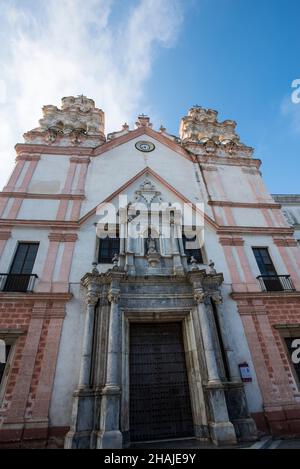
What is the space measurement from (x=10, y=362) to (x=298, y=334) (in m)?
9.51

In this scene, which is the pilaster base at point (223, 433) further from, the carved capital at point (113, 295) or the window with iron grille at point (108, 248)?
the window with iron grille at point (108, 248)

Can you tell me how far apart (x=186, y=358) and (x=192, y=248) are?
15.0 ft

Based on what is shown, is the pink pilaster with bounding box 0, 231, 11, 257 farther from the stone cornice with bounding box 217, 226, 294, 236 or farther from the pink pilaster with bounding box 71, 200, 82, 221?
the stone cornice with bounding box 217, 226, 294, 236

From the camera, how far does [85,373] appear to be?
269 inches

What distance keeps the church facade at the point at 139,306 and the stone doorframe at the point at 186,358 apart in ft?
0.13

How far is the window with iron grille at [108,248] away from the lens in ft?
32.5

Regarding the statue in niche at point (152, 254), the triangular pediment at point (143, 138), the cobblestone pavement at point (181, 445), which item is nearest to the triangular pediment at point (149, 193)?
the statue in niche at point (152, 254)

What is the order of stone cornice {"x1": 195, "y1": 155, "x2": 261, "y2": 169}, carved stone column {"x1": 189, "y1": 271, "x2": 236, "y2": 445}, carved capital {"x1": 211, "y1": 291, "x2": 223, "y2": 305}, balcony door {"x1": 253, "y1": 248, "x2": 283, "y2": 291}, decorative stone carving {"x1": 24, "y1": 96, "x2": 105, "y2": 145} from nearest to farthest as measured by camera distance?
carved stone column {"x1": 189, "y1": 271, "x2": 236, "y2": 445} → carved capital {"x1": 211, "y1": 291, "x2": 223, "y2": 305} → balcony door {"x1": 253, "y1": 248, "x2": 283, "y2": 291} → decorative stone carving {"x1": 24, "y1": 96, "x2": 105, "y2": 145} → stone cornice {"x1": 195, "y1": 155, "x2": 261, "y2": 169}

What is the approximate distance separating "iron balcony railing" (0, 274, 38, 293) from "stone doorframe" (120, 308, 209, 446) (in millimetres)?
3467

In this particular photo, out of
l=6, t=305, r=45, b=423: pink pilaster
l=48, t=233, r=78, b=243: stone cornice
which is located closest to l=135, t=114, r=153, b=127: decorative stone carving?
l=48, t=233, r=78, b=243: stone cornice

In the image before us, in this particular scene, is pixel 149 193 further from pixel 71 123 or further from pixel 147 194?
pixel 71 123

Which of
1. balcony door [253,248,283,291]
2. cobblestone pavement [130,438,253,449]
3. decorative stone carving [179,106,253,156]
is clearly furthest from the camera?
decorative stone carving [179,106,253,156]

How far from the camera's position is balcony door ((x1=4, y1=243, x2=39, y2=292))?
8.52 m
